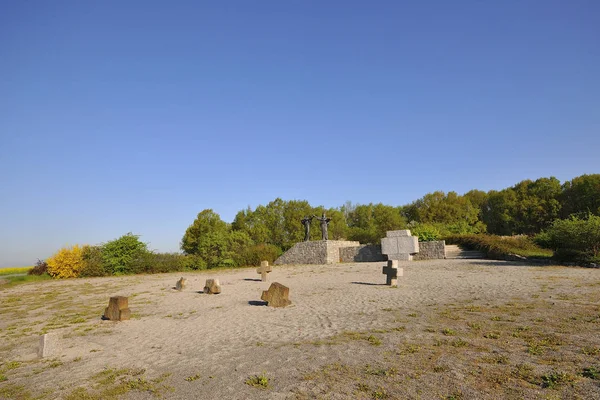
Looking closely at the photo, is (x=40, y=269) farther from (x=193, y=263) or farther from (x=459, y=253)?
(x=459, y=253)

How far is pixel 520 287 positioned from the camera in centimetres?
1291

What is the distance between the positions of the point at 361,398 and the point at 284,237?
51.1 metres

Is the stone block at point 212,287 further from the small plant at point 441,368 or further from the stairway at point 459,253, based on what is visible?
the stairway at point 459,253

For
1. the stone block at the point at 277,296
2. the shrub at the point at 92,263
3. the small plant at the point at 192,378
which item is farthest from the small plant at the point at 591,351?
the shrub at the point at 92,263

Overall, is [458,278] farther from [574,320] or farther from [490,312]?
[574,320]

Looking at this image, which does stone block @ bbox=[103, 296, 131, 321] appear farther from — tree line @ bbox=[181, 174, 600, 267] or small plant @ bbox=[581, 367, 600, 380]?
tree line @ bbox=[181, 174, 600, 267]

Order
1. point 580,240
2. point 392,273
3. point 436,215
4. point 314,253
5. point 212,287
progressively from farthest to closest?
1. point 436,215
2. point 314,253
3. point 580,240
4. point 212,287
5. point 392,273

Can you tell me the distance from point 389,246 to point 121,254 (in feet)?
76.5

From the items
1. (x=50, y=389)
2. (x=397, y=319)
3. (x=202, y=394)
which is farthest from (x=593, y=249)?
(x=50, y=389)

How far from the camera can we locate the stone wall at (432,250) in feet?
95.1

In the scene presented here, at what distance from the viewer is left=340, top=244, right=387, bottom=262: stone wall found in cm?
3161

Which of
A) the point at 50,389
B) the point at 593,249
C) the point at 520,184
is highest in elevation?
the point at 520,184

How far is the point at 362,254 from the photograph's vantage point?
32.5 m

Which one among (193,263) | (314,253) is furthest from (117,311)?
(193,263)
